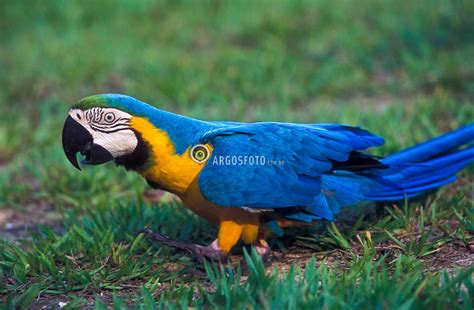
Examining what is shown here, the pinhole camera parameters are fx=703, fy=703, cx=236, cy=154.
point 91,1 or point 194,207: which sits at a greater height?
point 91,1

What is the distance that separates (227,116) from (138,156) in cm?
209

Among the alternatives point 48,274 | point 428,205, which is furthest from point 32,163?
point 428,205

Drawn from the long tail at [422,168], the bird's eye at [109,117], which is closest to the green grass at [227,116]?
the long tail at [422,168]

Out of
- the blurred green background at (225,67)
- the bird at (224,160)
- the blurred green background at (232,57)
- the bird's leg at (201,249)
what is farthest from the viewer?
the blurred green background at (232,57)

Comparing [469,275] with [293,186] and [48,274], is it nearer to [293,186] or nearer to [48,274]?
[293,186]

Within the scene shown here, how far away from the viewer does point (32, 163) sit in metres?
4.25

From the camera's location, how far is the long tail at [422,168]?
295 centimetres

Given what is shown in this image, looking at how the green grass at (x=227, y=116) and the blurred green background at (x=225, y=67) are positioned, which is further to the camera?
the blurred green background at (x=225, y=67)

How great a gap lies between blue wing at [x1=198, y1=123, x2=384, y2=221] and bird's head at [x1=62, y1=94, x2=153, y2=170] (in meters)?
0.27

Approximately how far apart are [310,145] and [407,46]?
10.2ft

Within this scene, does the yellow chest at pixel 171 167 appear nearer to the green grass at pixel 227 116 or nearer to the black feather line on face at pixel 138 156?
the black feather line on face at pixel 138 156

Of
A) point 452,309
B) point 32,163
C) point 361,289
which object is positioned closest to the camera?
point 452,309

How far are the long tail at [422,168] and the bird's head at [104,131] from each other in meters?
0.99

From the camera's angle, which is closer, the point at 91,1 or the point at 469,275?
the point at 469,275
